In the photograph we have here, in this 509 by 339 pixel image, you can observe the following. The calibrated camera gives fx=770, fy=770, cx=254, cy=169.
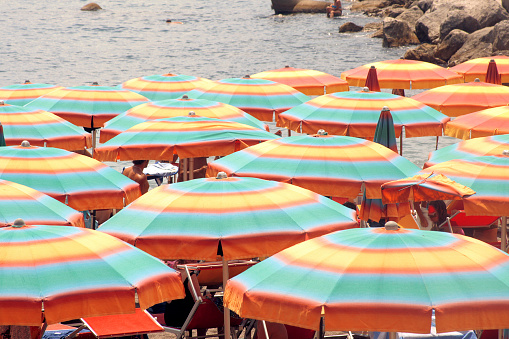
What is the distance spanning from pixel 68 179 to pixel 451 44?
3622 cm

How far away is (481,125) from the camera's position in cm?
1105

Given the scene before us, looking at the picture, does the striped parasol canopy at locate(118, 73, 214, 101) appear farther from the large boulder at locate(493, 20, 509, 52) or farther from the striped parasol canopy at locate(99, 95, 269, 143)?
the large boulder at locate(493, 20, 509, 52)

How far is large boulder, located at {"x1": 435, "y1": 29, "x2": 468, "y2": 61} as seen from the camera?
41031 mm

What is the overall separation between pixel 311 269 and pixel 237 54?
182ft

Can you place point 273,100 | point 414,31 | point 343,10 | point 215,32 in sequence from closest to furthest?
point 273,100 < point 414,31 < point 215,32 < point 343,10

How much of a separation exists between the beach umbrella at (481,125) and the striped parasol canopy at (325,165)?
9.53 feet

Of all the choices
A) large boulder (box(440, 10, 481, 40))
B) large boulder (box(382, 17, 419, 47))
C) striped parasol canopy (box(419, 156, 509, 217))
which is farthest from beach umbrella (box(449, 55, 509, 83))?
large boulder (box(382, 17, 419, 47))

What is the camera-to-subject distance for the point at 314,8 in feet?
259

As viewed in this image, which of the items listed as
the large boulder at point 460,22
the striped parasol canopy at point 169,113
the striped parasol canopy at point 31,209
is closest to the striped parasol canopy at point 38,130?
the striped parasol canopy at point 169,113

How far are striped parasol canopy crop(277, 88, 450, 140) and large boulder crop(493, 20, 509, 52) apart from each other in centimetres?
2520

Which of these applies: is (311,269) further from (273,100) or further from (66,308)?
(273,100)

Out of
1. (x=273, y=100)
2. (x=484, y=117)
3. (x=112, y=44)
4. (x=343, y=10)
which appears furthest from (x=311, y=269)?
(x=343, y=10)

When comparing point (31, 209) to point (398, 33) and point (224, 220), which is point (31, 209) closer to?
point (224, 220)

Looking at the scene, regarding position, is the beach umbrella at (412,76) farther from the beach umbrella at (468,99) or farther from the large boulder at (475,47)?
the large boulder at (475,47)
